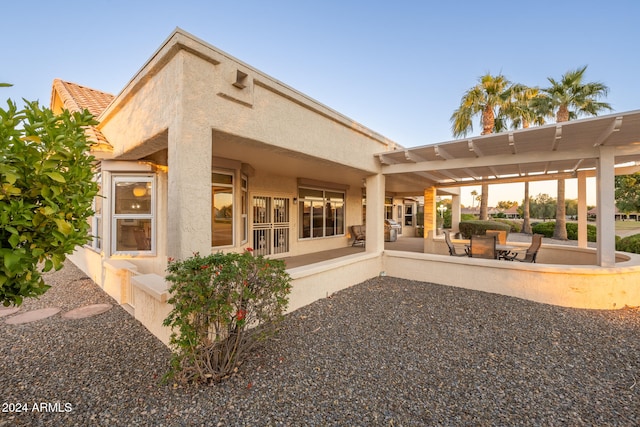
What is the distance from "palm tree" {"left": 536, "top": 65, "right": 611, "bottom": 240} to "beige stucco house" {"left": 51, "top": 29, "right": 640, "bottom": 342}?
44.5 ft

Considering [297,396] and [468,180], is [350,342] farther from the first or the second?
[468,180]

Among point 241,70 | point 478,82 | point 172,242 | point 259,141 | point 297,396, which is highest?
point 478,82

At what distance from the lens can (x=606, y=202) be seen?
5.91 m

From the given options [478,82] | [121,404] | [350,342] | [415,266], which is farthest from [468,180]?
[121,404]

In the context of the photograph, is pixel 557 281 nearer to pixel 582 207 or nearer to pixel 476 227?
pixel 582 207

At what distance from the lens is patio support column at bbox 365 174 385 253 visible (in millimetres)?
8391

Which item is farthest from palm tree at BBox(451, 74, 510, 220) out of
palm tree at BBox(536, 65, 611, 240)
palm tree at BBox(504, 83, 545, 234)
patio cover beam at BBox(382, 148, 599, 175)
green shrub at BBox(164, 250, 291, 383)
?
green shrub at BBox(164, 250, 291, 383)

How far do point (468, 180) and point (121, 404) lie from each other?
1334 centimetres

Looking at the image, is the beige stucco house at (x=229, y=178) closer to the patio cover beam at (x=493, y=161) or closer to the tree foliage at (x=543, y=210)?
the patio cover beam at (x=493, y=161)

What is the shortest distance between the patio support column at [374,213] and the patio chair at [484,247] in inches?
119

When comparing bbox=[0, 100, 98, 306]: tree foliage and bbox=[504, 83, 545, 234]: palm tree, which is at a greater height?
bbox=[504, 83, 545, 234]: palm tree

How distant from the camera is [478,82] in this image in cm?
1656

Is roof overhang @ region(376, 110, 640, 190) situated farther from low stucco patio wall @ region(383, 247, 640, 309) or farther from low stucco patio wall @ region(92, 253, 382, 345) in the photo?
low stucco patio wall @ region(92, 253, 382, 345)

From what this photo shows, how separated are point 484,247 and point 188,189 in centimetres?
857
